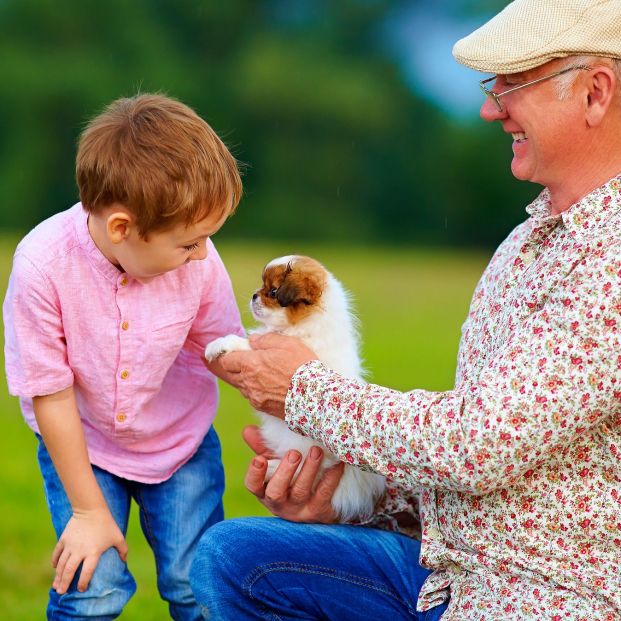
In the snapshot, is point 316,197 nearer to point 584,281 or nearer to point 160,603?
point 160,603

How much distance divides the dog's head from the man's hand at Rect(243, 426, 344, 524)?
0.43 meters

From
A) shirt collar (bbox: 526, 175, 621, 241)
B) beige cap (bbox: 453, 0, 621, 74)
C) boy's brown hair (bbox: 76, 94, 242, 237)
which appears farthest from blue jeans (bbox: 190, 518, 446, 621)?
beige cap (bbox: 453, 0, 621, 74)

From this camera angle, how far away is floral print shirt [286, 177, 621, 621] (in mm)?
2160

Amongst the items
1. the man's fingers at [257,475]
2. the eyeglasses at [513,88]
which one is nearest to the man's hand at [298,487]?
the man's fingers at [257,475]

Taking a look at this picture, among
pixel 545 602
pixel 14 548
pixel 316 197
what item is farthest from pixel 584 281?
pixel 316 197

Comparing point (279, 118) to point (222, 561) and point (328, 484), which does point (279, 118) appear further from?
point (222, 561)

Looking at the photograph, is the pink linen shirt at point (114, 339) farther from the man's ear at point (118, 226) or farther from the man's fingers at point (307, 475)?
the man's fingers at point (307, 475)

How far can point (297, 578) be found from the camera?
8.68ft

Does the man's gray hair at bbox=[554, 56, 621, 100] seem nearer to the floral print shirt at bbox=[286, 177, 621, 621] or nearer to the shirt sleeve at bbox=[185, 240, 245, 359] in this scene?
the floral print shirt at bbox=[286, 177, 621, 621]

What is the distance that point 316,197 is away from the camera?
2569 centimetres

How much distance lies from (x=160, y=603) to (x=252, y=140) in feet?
76.0

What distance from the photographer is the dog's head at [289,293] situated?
3.00 m

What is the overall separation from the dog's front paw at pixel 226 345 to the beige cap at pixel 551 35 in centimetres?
100

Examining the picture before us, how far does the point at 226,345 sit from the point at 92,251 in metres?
0.46
